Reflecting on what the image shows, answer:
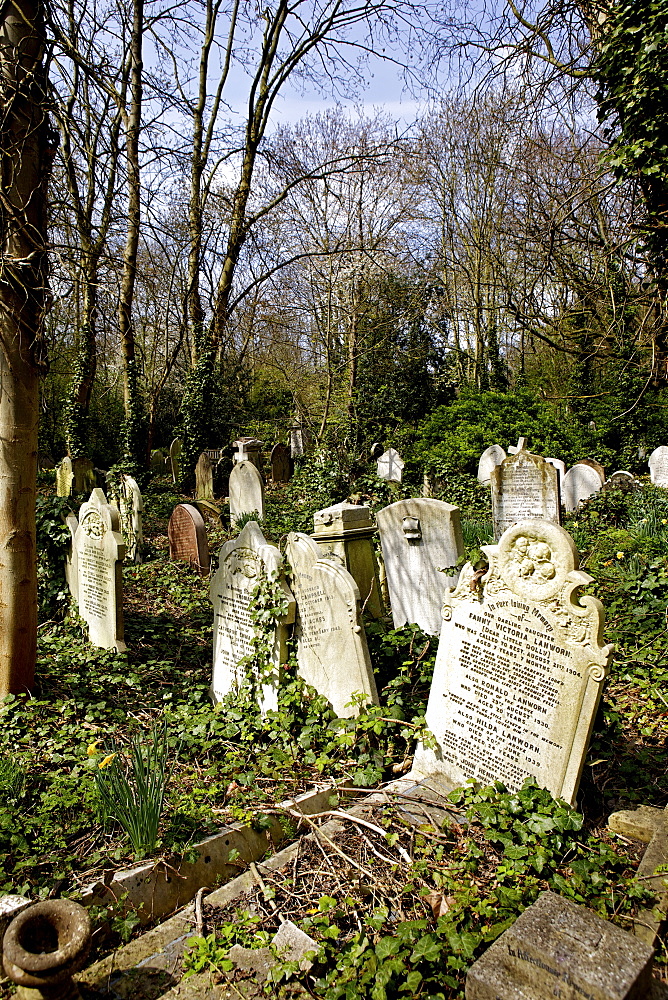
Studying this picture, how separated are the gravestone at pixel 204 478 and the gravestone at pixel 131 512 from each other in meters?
3.70

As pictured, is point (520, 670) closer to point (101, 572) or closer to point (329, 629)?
point (329, 629)

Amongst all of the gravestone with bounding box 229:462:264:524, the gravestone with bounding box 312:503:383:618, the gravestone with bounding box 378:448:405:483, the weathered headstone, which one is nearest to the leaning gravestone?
the gravestone with bounding box 312:503:383:618

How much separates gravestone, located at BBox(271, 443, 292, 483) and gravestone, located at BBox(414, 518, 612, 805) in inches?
530

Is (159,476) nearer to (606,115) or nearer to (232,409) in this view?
(232,409)

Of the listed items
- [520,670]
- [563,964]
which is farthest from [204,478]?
[563,964]

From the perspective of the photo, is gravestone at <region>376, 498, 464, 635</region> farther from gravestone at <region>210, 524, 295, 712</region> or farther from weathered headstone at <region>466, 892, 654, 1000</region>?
weathered headstone at <region>466, 892, 654, 1000</region>

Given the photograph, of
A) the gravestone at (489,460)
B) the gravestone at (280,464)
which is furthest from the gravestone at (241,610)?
the gravestone at (280,464)

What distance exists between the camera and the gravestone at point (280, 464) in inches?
668

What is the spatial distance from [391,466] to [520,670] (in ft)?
36.3

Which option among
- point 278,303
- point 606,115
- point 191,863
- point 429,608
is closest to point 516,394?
point 278,303

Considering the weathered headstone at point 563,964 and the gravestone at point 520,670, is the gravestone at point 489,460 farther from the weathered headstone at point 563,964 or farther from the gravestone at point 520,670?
the weathered headstone at point 563,964

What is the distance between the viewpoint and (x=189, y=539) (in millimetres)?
9133

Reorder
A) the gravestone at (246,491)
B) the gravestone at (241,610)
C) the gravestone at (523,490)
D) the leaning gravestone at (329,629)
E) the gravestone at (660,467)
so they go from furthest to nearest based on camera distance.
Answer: the gravestone at (660,467)
the gravestone at (246,491)
the gravestone at (523,490)
the gravestone at (241,610)
the leaning gravestone at (329,629)

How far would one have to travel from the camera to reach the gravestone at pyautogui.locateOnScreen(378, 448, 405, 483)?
557 inches
